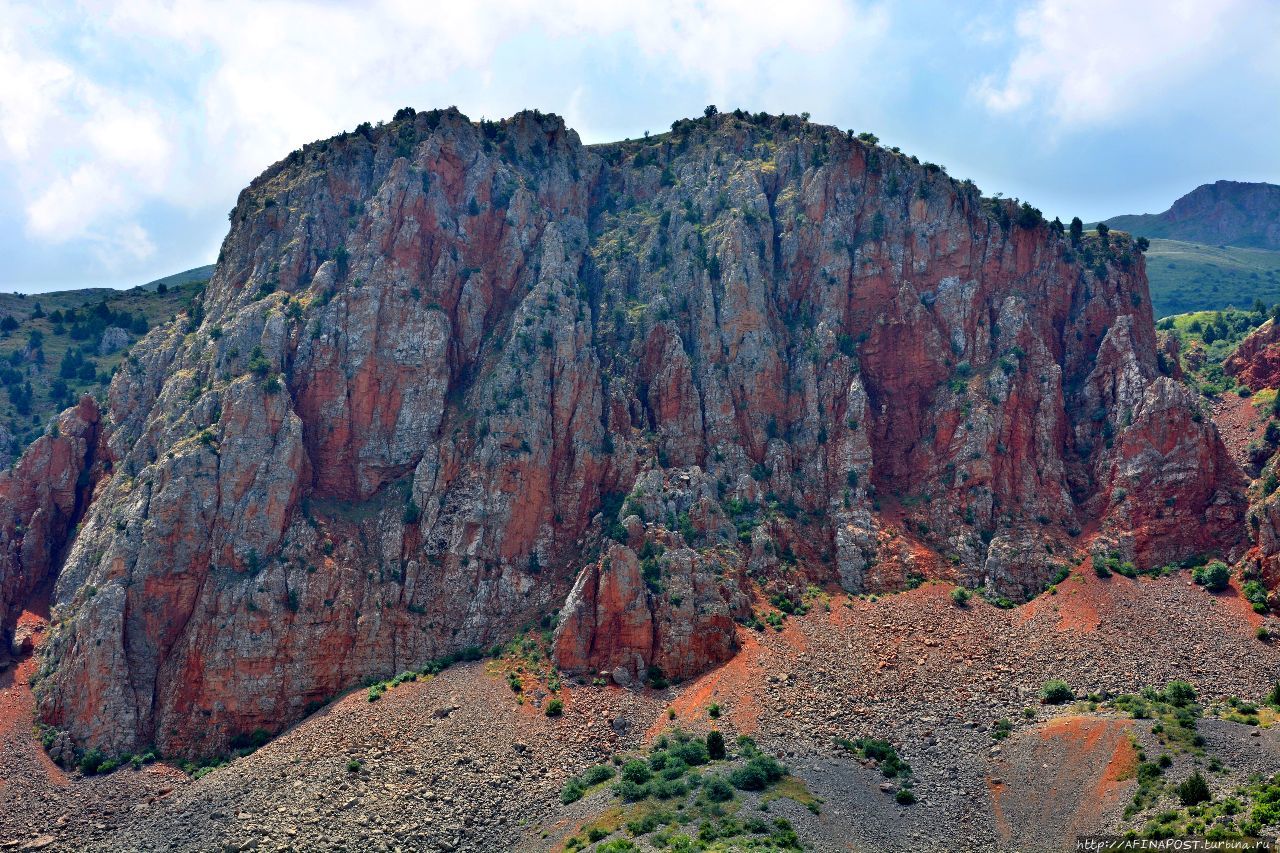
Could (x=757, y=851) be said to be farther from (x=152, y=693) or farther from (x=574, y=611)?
(x=152, y=693)

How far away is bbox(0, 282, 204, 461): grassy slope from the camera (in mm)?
114688

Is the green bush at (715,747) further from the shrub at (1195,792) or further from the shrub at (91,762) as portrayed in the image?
the shrub at (91,762)

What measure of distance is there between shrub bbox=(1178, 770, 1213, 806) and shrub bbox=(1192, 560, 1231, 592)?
26769 mm

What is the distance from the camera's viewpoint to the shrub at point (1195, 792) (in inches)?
2061

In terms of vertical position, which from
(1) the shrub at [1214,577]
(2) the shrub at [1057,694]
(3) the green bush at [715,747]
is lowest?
(3) the green bush at [715,747]

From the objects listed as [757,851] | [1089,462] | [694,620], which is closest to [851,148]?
[1089,462]

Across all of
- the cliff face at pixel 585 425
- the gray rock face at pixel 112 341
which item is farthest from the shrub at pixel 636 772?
the gray rock face at pixel 112 341

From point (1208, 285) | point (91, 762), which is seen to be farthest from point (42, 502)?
point (1208, 285)

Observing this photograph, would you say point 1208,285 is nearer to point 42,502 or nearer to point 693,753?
point 693,753

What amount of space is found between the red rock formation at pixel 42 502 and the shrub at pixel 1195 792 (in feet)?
311

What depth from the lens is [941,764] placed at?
6500cm

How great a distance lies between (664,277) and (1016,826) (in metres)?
68.7

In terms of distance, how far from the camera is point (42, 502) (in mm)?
95125

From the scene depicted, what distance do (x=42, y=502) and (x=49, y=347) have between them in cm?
4357
